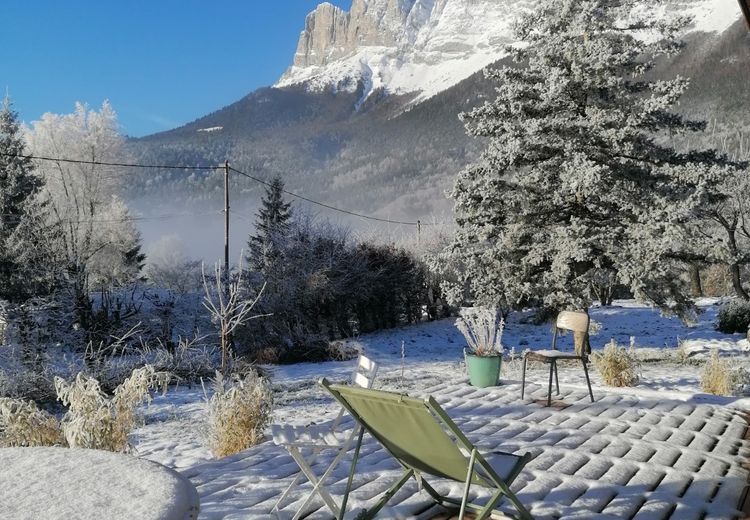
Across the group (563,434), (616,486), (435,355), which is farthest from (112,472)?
(435,355)

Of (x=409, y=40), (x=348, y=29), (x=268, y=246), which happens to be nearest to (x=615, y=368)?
(x=268, y=246)

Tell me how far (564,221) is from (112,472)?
10595 millimetres

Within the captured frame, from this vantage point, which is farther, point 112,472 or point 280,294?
point 280,294

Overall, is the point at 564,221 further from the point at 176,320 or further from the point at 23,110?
the point at 23,110

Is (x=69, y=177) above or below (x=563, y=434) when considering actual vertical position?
above

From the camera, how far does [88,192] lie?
80.7 feet

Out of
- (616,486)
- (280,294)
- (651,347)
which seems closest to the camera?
(616,486)

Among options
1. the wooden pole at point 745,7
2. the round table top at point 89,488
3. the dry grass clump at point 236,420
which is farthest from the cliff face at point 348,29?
the round table top at point 89,488

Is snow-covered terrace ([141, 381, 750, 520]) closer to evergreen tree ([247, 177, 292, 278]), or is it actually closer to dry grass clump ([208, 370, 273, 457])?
dry grass clump ([208, 370, 273, 457])

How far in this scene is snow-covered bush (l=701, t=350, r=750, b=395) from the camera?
691 cm

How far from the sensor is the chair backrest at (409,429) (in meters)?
2.62

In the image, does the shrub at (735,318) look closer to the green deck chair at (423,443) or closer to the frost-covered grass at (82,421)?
the green deck chair at (423,443)

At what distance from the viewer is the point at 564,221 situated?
1181 centimetres

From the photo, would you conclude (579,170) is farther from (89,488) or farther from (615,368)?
(89,488)
